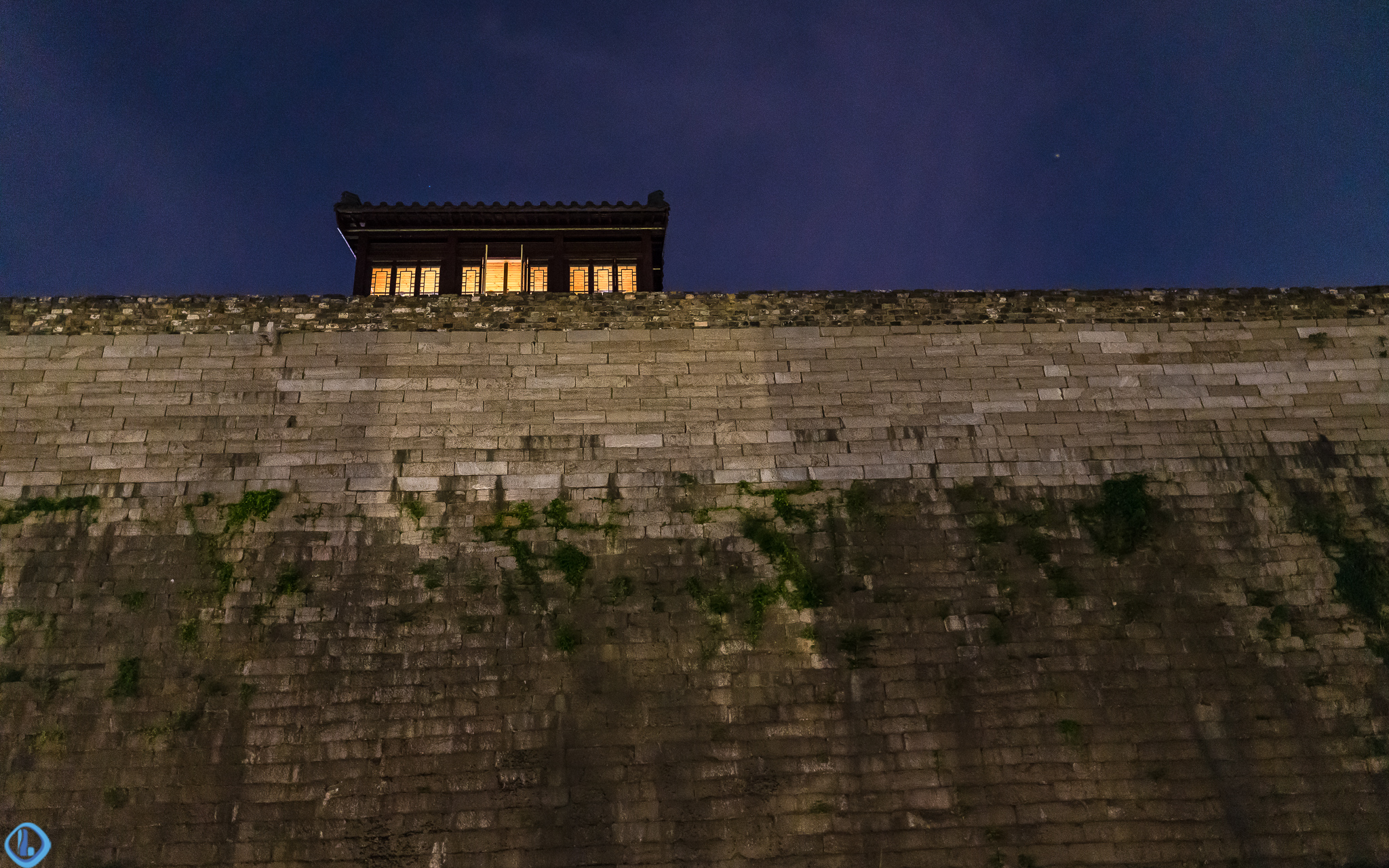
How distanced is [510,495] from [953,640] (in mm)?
5274

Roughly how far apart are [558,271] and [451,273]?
5.88 ft

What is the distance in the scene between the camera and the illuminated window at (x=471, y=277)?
13273 mm

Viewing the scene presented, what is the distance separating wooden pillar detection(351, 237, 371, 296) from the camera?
42.8ft

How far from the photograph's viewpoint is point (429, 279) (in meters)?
13.4

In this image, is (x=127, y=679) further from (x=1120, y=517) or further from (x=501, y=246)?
(x=1120, y=517)

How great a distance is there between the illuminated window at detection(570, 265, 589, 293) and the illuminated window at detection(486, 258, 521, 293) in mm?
890

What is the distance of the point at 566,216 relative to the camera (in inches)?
527

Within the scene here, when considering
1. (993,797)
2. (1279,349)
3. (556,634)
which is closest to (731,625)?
(556,634)

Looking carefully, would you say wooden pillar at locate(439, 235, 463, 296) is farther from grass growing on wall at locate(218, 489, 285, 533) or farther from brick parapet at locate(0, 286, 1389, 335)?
grass growing on wall at locate(218, 489, 285, 533)

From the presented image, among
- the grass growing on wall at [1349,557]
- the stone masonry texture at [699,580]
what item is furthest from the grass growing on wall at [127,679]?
the grass growing on wall at [1349,557]

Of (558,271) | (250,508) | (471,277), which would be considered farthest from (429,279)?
(250,508)

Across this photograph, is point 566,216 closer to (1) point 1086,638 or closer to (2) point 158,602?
(2) point 158,602

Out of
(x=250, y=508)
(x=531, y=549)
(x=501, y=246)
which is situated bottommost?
(x=531, y=549)

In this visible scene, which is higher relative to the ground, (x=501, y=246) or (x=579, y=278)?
(x=501, y=246)
